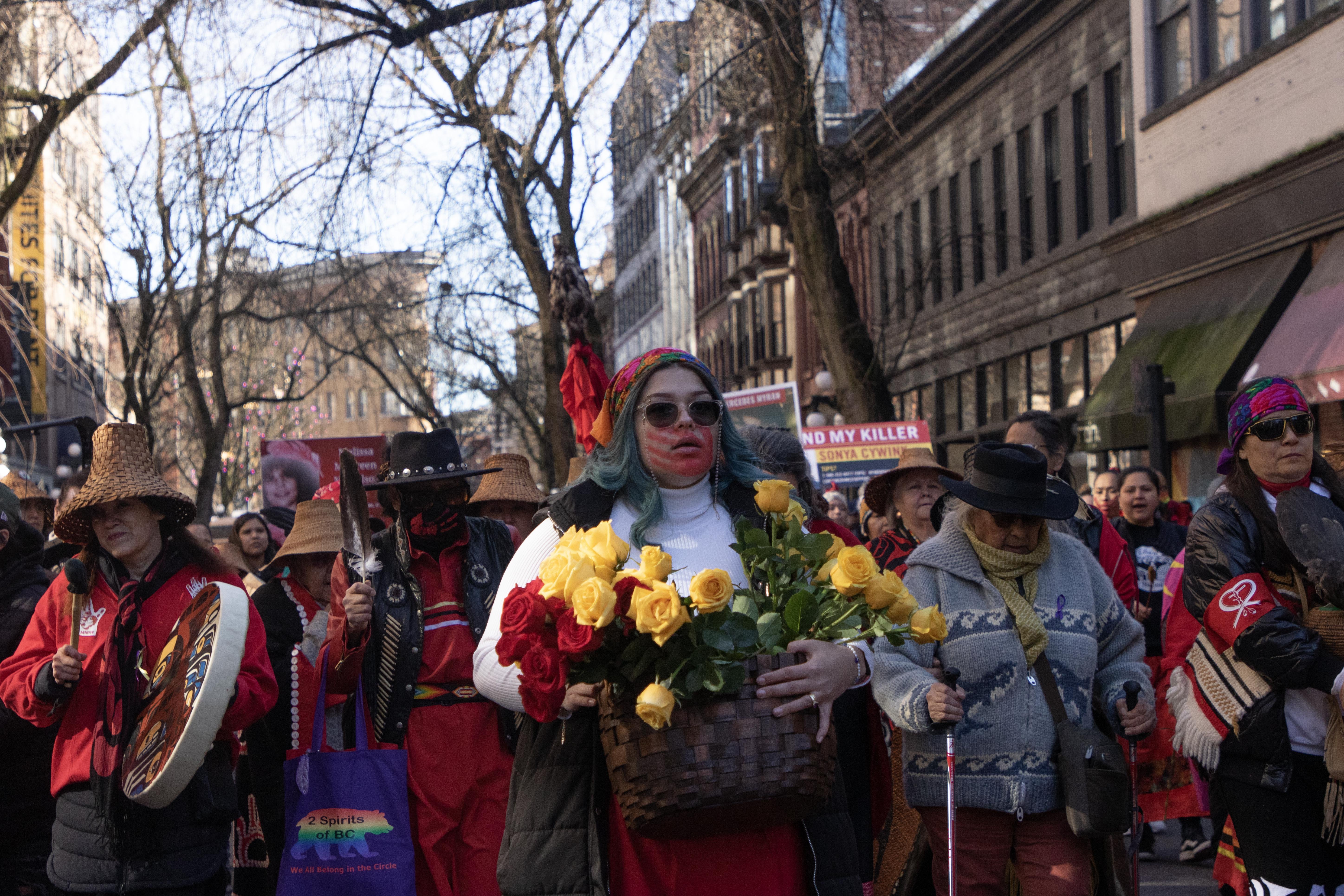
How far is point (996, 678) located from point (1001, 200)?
2306 cm

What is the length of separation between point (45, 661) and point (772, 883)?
2.73m

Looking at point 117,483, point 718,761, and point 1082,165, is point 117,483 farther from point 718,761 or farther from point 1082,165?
point 1082,165

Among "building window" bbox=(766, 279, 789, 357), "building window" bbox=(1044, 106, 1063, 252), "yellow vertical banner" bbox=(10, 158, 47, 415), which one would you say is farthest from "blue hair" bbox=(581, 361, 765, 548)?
"building window" bbox=(766, 279, 789, 357)

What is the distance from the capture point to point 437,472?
5918 millimetres

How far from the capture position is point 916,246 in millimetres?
27609

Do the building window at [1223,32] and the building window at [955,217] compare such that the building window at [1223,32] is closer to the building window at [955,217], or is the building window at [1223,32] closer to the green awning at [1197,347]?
the green awning at [1197,347]

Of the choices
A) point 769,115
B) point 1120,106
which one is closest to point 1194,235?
point 1120,106

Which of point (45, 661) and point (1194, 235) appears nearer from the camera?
point (45, 661)

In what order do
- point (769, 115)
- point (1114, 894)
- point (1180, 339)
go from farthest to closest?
1. point (1180, 339)
2. point (769, 115)
3. point (1114, 894)

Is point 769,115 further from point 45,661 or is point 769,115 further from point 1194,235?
point 45,661

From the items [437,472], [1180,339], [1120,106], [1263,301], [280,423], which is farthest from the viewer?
[280,423]

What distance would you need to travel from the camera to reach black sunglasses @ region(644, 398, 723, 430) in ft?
12.7

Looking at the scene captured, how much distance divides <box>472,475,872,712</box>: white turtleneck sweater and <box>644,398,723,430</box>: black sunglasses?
6.6 inches

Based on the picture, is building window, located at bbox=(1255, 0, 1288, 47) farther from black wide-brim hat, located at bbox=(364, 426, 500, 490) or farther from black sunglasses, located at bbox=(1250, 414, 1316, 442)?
black wide-brim hat, located at bbox=(364, 426, 500, 490)
